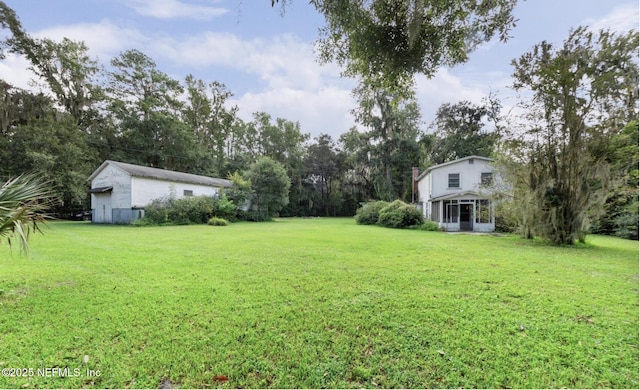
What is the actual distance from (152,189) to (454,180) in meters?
20.2

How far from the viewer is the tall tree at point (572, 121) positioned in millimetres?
7828

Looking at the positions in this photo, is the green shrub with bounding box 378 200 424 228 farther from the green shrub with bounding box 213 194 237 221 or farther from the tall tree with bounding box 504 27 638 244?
the green shrub with bounding box 213 194 237 221

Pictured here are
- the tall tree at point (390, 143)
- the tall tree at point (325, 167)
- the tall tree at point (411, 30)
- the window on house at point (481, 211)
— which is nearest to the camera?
the tall tree at point (411, 30)

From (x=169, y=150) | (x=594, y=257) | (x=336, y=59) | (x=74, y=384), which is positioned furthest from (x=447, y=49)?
(x=169, y=150)

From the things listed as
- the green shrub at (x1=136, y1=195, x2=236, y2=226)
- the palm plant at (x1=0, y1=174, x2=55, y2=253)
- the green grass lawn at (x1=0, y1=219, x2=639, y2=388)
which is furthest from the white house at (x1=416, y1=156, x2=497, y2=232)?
the palm plant at (x1=0, y1=174, x2=55, y2=253)

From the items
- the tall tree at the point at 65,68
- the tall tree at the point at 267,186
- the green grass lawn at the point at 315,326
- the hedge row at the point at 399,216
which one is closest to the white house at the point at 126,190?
the tall tree at the point at 267,186

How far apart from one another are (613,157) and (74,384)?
12.9m

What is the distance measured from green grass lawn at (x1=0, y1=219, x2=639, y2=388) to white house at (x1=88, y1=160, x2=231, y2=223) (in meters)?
13.0

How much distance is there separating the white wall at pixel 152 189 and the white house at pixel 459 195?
58.3 feet

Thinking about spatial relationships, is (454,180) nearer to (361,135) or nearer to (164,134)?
(361,135)

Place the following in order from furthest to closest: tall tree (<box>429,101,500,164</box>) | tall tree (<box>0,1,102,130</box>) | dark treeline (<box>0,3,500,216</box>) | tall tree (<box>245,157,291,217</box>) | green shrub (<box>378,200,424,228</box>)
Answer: tall tree (<box>429,101,500,164</box>)
tall tree (<box>245,157,291,217</box>)
tall tree (<box>0,1,102,130</box>)
dark treeline (<box>0,3,500,216</box>)
green shrub (<box>378,200,424,228</box>)

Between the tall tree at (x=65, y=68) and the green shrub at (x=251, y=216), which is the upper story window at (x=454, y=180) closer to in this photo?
the green shrub at (x=251, y=216)

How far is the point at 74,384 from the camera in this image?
207 cm

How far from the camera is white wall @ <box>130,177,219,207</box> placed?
17.2 m
